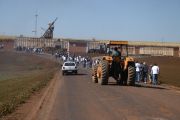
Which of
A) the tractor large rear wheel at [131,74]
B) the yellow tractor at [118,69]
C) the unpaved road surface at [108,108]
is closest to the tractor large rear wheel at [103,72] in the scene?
the yellow tractor at [118,69]

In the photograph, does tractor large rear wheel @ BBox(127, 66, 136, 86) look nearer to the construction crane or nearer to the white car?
the white car

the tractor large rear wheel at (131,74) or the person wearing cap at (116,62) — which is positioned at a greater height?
the person wearing cap at (116,62)

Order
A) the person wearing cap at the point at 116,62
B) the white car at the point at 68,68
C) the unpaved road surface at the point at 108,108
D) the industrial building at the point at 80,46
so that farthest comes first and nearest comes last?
the industrial building at the point at 80,46
the white car at the point at 68,68
the person wearing cap at the point at 116,62
the unpaved road surface at the point at 108,108

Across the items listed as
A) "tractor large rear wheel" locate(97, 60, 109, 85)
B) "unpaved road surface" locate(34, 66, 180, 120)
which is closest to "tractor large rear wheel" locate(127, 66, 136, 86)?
"tractor large rear wheel" locate(97, 60, 109, 85)

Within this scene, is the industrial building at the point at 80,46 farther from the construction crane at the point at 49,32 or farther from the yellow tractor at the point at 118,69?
the yellow tractor at the point at 118,69

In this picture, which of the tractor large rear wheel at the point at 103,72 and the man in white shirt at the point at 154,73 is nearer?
the tractor large rear wheel at the point at 103,72

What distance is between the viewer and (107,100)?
2122cm

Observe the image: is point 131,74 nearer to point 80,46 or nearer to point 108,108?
point 108,108

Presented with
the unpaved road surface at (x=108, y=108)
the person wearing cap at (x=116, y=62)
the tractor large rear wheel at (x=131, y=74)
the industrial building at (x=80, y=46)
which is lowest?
the unpaved road surface at (x=108, y=108)

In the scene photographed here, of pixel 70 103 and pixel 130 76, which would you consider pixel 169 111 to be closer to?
pixel 70 103

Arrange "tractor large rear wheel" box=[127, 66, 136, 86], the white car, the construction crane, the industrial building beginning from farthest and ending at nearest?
the construction crane < the industrial building < the white car < "tractor large rear wheel" box=[127, 66, 136, 86]

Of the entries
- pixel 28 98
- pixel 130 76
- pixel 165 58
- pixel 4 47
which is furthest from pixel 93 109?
pixel 4 47

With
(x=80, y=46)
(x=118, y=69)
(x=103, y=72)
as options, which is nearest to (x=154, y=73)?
(x=118, y=69)

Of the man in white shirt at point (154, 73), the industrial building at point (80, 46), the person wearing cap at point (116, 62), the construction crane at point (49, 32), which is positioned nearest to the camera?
the person wearing cap at point (116, 62)
